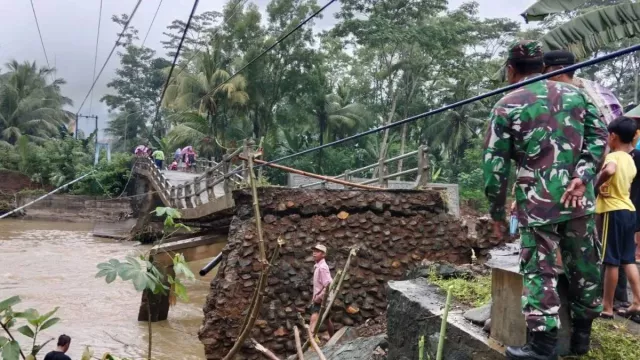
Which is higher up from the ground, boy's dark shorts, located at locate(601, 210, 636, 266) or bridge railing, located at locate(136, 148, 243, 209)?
bridge railing, located at locate(136, 148, 243, 209)

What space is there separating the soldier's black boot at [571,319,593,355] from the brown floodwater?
2.81 meters

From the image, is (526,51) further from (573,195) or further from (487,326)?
(487,326)

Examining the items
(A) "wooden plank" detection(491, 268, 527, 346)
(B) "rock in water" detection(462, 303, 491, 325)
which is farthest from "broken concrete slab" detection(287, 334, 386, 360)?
(A) "wooden plank" detection(491, 268, 527, 346)

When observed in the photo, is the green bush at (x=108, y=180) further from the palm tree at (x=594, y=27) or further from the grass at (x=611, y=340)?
the grass at (x=611, y=340)

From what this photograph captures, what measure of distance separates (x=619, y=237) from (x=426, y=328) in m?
1.25

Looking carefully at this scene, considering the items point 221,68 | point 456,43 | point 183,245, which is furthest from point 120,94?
point 183,245

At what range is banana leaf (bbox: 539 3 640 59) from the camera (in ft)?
22.3

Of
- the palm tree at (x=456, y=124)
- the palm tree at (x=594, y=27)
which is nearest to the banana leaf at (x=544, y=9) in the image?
the palm tree at (x=594, y=27)

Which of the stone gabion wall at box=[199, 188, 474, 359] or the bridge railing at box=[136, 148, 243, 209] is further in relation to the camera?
the bridge railing at box=[136, 148, 243, 209]

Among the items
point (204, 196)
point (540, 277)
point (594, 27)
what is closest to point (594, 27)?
point (594, 27)

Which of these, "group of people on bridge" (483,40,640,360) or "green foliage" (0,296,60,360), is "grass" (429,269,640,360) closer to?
"group of people on bridge" (483,40,640,360)

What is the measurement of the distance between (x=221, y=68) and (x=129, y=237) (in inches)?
398

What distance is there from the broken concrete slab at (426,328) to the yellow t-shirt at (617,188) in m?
1.11

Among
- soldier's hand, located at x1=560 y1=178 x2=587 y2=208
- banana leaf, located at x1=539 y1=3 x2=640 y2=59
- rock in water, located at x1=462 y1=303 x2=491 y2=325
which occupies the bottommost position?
rock in water, located at x1=462 y1=303 x2=491 y2=325
